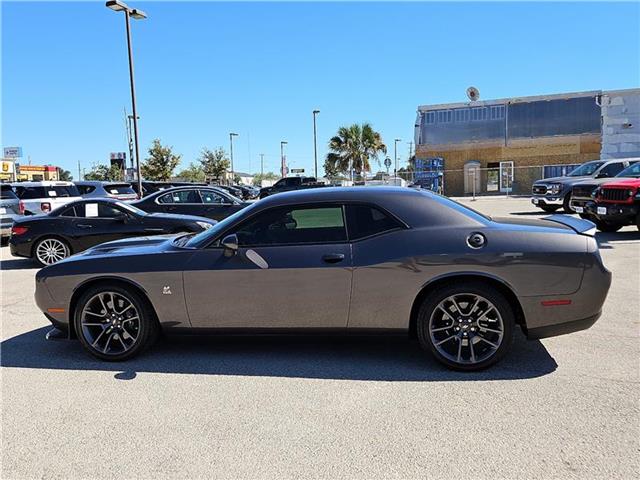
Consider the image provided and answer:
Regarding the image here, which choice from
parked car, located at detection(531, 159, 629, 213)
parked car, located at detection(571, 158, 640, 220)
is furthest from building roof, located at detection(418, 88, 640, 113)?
parked car, located at detection(571, 158, 640, 220)

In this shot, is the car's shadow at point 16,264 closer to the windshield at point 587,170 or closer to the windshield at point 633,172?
the windshield at point 633,172

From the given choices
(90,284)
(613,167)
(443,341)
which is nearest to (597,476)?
(443,341)

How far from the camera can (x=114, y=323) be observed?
14.6 feet

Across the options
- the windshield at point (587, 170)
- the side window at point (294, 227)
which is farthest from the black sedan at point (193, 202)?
the windshield at point (587, 170)

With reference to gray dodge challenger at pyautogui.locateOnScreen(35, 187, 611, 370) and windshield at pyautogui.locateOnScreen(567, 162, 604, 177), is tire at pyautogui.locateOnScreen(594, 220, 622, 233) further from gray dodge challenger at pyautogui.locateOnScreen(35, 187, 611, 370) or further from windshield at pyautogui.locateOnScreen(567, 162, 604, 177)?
gray dodge challenger at pyautogui.locateOnScreen(35, 187, 611, 370)

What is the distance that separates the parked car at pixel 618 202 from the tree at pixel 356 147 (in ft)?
117

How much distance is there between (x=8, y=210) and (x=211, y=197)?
5.22 m

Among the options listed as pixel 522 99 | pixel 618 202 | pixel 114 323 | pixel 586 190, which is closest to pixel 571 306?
pixel 114 323

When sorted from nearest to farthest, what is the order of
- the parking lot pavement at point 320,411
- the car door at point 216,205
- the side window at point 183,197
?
the parking lot pavement at point 320,411
the side window at point 183,197
the car door at point 216,205

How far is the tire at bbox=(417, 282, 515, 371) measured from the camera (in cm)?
395

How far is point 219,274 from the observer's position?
421cm

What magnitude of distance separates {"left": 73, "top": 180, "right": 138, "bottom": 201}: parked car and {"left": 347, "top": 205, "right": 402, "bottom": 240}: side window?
15.4m

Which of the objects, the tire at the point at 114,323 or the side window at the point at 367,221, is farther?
the tire at the point at 114,323

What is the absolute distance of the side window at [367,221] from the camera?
13.7 feet
